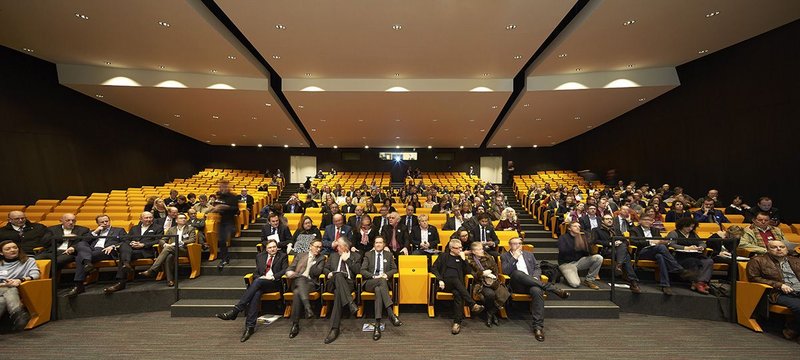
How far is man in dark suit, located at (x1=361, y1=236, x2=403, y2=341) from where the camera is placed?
386 centimetres

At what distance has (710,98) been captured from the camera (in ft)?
25.3

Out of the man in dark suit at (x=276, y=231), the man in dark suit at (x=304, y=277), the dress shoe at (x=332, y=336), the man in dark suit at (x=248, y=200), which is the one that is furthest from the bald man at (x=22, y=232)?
the dress shoe at (x=332, y=336)

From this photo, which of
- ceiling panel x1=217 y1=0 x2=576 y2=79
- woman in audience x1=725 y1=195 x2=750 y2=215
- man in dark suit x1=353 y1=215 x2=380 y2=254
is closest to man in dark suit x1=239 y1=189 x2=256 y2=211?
ceiling panel x1=217 y1=0 x2=576 y2=79

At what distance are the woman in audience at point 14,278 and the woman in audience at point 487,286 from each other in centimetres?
503

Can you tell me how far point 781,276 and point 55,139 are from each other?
13458 millimetres

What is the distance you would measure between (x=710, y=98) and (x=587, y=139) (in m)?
7.07

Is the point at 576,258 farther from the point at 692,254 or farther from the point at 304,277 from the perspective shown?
the point at 304,277

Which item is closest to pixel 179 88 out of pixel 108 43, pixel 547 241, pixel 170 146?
pixel 108 43

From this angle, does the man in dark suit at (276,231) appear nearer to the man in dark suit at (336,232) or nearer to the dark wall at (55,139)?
the man in dark suit at (336,232)

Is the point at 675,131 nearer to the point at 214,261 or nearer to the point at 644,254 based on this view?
the point at 644,254

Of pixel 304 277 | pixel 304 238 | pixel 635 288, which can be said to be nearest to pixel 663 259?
pixel 635 288

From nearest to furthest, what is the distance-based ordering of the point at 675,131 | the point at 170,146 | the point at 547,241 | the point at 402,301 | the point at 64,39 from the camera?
the point at 402,301 < the point at 64,39 < the point at 547,241 < the point at 675,131 < the point at 170,146

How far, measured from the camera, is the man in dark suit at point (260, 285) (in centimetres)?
377

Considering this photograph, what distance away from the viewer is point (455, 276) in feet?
13.4
